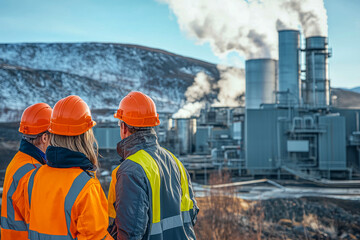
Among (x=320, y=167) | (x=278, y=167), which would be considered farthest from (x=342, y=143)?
(x=278, y=167)

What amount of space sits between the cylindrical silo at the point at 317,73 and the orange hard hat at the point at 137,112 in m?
24.8

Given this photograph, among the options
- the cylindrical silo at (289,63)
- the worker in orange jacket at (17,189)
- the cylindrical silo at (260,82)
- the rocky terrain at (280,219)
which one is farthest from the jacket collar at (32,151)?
the cylindrical silo at (260,82)

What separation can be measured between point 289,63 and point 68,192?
26518mm

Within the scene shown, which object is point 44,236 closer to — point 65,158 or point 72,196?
point 72,196

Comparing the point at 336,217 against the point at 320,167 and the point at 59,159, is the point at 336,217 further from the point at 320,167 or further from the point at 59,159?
the point at 59,159

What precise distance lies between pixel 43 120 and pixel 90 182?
53.0 inches

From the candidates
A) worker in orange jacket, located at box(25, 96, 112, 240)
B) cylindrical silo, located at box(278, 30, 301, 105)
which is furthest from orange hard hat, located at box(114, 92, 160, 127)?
cylindrical silo, located at box(278, 30, 301, 105)

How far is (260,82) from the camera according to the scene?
28.6 metres

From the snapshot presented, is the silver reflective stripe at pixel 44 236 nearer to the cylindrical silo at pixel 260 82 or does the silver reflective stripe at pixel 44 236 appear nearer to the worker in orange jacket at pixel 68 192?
A: the worker in orange jacket at pixel 68 192

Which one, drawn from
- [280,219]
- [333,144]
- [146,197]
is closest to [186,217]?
[146,197]

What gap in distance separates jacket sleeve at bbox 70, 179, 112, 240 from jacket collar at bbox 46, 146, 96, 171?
0.13 m

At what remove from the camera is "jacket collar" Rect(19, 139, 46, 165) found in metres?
3.16

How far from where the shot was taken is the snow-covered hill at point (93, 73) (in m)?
75.1

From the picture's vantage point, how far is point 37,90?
74.5 m
